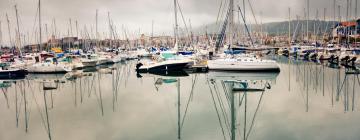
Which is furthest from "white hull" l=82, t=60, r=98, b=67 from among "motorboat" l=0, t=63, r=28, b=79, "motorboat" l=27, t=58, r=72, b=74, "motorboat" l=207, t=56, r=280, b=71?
"motorboat" l=207, t=56, r=280, b=71

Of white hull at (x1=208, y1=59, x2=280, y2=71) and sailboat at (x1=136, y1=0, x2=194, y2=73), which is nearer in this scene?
white hull at (x1=208, y1=59, x2=280, y2=71)

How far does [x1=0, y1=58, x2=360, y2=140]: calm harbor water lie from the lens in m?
11.3

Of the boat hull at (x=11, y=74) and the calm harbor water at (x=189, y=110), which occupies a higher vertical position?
the boat hull at (x=11, y=74)

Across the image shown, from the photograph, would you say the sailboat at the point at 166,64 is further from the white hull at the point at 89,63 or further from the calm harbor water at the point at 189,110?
the white hull at the point at 89,63

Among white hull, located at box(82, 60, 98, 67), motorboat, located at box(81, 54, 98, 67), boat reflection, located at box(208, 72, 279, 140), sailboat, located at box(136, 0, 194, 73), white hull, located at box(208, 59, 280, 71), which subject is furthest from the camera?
motorboat, located at box(81, 54, 98, 67)

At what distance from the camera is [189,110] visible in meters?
14.9

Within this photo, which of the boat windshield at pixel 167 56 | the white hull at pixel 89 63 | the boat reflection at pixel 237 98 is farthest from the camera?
the white hull at pixel 89 63

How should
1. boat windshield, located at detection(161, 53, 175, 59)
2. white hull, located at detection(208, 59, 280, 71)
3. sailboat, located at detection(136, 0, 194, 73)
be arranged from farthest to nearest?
boat windshield, located at detection(161, 53, 175, 59), sailboat, located at detection(136, 0, 194, 73), white hull, located at detection(208, 59, 280, 71)

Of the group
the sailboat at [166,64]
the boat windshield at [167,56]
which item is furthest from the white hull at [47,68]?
the boat windshield at [167,56]

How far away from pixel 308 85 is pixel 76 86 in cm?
1678

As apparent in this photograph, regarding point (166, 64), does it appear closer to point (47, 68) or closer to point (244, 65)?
point (244, 65)

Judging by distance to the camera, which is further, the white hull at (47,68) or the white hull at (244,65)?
the white hull at (47,68)

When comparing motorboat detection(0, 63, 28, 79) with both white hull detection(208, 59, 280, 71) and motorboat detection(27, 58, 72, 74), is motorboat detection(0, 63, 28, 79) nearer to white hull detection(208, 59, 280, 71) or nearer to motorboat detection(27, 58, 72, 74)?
motorboat detection(27, 58, 72, 74)

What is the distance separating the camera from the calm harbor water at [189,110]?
37.2 feet
